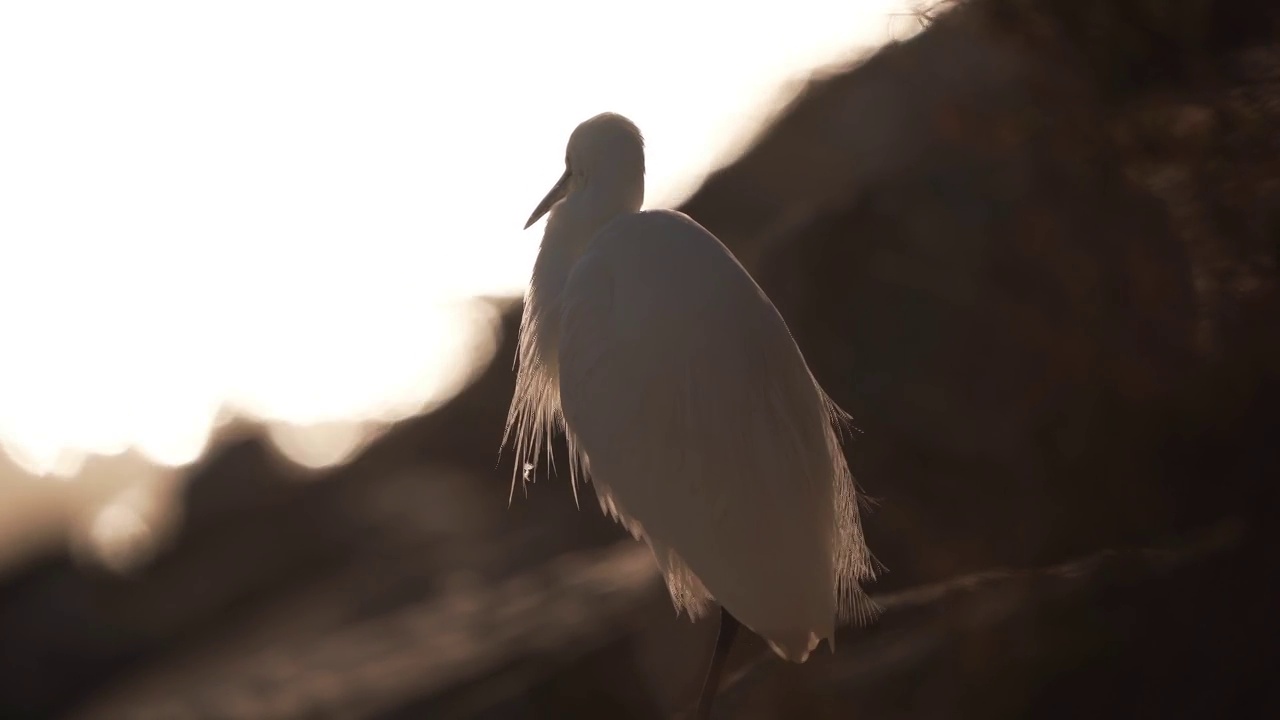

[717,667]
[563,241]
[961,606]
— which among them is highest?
[563,241]

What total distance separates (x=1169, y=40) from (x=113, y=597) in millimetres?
9298

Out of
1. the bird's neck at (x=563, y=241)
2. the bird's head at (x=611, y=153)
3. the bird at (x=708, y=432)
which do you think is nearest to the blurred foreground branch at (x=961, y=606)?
the bird at (x=708, y=432)

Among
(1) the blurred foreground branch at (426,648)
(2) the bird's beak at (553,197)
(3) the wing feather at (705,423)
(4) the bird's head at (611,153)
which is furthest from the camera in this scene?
(1) the blurred foreground branch at (426,648)

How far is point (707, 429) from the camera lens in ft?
12.5

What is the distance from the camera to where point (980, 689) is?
3.60 m

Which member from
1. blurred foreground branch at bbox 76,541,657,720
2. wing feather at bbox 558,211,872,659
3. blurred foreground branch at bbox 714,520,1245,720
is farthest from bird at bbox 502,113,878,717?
blurred foreground branch at bbox 76,541,657,720

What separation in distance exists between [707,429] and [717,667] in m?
0.73

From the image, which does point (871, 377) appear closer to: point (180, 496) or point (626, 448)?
point (626, 448)

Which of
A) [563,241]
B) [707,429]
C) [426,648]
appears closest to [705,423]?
[707,429]

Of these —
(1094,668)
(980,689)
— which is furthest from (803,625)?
(1094,668)

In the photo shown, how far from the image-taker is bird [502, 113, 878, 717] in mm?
3756

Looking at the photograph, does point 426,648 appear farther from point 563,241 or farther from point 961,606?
point 961,606

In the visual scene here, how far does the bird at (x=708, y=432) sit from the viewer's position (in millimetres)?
3756

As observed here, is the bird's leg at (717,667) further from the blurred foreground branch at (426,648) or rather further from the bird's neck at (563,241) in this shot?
the bird's neck at (563,241)
